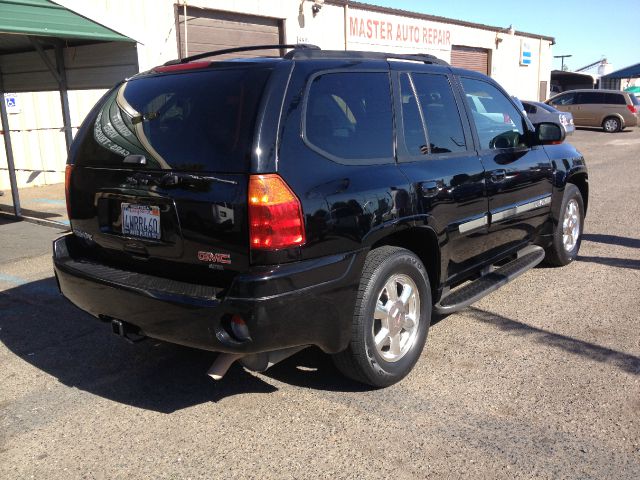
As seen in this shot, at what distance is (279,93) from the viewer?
3.08m

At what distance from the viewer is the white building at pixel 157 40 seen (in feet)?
29.3

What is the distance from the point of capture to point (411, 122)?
3912 mm

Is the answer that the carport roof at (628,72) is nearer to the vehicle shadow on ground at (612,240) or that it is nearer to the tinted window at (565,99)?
the tinted window at (565,99)

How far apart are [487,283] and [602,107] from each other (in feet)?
77.1

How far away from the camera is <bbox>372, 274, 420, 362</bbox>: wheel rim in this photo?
11.7 ft

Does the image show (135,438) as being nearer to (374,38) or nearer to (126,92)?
(126,92)

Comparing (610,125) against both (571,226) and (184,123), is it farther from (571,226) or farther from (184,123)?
(184,123)

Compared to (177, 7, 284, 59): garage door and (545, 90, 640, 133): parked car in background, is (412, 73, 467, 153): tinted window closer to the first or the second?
(177, 7, 284, 59): garage door

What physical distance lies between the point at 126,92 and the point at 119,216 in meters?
0.85

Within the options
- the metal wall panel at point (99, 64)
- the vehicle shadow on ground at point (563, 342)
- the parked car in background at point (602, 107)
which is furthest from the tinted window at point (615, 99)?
the vehicle shadow on ground at point (563, 342)

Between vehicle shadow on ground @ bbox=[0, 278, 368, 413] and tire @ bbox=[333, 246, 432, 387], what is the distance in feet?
0.91

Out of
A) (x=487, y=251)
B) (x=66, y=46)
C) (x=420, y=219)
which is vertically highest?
(x=66, y=46)

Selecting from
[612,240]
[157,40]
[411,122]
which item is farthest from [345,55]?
[157,40]

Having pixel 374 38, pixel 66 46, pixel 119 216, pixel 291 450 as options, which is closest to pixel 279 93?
pixel 119 216
